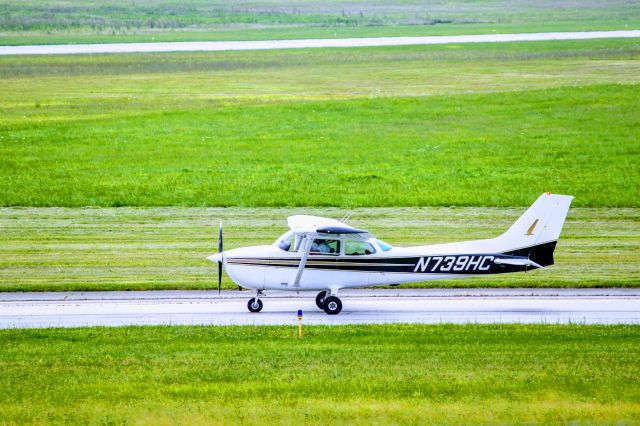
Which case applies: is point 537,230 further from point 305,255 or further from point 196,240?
point 196,240

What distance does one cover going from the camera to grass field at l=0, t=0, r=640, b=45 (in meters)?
119

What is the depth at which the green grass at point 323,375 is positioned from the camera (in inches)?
587

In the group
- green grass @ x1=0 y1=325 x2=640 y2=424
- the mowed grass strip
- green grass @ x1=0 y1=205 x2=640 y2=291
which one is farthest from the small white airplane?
the mowed grass strip

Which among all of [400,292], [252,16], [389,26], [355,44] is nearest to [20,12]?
[252,16]

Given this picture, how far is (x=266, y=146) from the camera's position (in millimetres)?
49531

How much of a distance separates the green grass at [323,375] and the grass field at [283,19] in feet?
304

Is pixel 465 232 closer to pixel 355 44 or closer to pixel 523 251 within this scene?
pixel 523 251

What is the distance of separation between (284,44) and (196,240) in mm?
73456

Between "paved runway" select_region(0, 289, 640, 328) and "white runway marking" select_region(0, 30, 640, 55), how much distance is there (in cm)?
7266

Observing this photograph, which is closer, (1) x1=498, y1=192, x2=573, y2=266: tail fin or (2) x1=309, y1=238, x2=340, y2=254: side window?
(2) x1=309, y1=238, x2=340, y2=254: side window

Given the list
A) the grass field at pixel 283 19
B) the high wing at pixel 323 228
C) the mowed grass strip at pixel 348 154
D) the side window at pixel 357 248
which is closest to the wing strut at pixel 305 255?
the high wing at pixel 323 228

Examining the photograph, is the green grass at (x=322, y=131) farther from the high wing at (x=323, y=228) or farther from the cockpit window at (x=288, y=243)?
the cockpit window at (x=288, y=243)

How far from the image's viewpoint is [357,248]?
2370 centimetres

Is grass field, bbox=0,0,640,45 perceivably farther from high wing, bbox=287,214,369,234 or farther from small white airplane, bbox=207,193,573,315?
small white airplane, bbox=207,193,573,315
